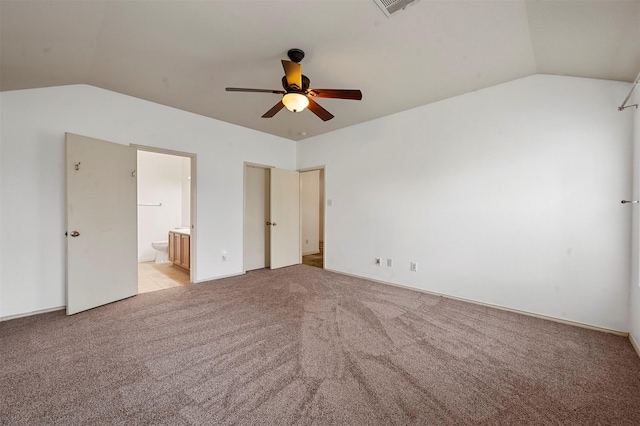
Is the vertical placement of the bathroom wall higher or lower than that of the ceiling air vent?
lower

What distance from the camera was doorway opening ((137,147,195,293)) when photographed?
187 inches

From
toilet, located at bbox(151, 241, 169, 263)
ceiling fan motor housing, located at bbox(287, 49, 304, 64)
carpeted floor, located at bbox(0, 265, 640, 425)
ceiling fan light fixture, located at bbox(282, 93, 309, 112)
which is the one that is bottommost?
carpeted floor, located at bbox(0, 265, 640, 425)

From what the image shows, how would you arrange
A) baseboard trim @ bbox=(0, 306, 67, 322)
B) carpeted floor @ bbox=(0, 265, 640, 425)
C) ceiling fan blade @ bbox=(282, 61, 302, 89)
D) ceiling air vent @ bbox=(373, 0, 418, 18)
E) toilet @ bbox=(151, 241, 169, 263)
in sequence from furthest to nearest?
toilet @ bbox=(151, 241, 169, 263)
baseboard trim @ bbox=(0, 306, 67, 322)
ceiling fan blade @ bbox=(282, 61, 302, 89)
ceiling air vent @ bbox=(373, 0, 418, 18)
carpeted floor @ bbox=(0, 265, 640, 425)

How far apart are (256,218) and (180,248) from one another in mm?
Result: 1507

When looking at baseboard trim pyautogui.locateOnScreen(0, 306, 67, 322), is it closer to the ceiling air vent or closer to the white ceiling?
the white ceiling

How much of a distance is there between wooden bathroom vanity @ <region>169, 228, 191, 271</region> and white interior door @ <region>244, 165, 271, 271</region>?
3.27 feet

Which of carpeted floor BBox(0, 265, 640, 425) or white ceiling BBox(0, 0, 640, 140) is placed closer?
carpeted floor BBox(0, 265, 640, 425)

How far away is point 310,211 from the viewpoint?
6.85 metres

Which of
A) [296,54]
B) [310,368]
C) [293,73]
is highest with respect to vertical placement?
[296,54]

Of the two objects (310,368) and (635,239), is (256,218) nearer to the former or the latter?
(310,368)

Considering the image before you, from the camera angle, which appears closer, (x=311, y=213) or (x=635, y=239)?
(x=635, y=239)

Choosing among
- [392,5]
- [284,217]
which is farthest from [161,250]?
[392,5]

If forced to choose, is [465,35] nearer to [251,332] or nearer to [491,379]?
[491,379]

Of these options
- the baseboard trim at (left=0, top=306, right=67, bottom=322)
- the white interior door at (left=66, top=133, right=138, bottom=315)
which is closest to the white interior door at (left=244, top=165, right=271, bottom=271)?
the white interior door at (left=66, top=133, right=138, bottom=315)
